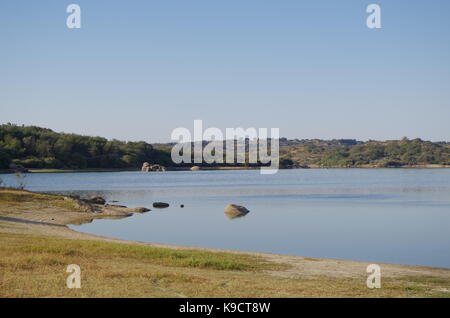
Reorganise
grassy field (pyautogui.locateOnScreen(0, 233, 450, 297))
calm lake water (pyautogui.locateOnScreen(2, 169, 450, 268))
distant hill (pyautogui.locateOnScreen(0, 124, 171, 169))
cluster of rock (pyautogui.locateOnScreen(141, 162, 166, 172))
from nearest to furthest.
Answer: grassy field (pyautogui.locateOnScreen(0, 233, 450, 297)) < calm lake water (pyautogui.locateOnScreen(2, 169, 450, 268)) < distant hill (pyautogui.locateOnScreen(0, 124, 171, 169)) < cluster of rock (pyautogui.locateOnScreen(141, 162, 166, 172))

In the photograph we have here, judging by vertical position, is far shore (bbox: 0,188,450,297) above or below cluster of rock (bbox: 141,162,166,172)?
above

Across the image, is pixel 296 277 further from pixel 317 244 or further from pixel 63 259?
pixel 317 244

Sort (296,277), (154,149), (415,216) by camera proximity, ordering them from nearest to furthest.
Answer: (296,277) < (415,216) < (154,149)

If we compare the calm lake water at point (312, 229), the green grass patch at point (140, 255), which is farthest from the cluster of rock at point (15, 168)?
the green grass patch at point (140, 255)

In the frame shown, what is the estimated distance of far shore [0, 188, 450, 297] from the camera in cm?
1402

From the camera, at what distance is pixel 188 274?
16953 mm

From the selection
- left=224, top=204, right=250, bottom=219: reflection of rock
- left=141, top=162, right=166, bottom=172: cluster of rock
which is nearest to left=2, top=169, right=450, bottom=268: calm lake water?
left=224, top=204, right=250, bottom=219: reflection of rock

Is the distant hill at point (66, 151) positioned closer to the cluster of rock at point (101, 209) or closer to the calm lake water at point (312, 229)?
the cluster of rock at point (101, 209)

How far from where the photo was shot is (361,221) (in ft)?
140

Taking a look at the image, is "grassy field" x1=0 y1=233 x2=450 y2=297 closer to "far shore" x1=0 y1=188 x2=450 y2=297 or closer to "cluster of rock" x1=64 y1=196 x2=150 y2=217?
"far shore" x1=0 y1=188 x2=450 y2=297

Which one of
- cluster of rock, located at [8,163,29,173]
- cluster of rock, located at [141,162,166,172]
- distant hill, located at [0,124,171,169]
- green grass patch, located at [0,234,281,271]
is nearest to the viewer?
green grass patch, located at [0,234,281,271]

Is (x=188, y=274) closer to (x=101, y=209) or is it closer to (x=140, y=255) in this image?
(x=140, y=255)
